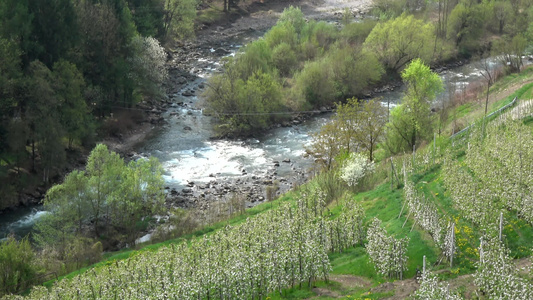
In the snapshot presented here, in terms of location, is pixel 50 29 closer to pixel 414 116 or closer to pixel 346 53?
pixel 414 116

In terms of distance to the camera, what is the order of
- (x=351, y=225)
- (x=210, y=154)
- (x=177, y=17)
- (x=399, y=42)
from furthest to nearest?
1. (x=177, y=17)
2. (x=399, y=42)
3. (x=210, y=154)
4. (x=351, y=225)

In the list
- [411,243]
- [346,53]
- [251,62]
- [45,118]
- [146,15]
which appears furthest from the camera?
[346,53]

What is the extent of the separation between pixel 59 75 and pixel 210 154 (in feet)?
62.1

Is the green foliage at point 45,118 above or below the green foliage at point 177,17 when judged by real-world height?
below

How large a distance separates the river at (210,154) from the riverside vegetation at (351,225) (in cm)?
625

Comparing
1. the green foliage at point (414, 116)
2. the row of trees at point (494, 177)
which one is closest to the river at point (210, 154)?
the green foliage at point (414, 116)

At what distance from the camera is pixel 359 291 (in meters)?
31.6

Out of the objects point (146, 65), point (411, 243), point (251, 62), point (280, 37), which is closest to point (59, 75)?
point (146, 65)

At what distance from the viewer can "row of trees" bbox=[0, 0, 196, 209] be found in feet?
187

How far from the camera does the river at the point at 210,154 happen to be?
61.6 metres

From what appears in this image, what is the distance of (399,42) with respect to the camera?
91.3m

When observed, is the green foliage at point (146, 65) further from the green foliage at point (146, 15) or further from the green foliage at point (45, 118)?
the green foliage at point (45, 118)

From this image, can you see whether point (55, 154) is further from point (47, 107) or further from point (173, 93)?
point (173, 93)

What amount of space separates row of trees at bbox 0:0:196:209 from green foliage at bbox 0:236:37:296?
1562 centimetres
